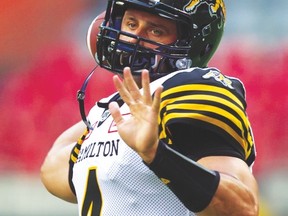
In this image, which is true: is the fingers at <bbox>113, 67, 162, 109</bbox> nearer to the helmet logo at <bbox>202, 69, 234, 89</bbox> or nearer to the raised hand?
the raised hand

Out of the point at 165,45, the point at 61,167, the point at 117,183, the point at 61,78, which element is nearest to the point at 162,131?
the point at 117,183

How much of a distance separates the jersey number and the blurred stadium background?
1.44m

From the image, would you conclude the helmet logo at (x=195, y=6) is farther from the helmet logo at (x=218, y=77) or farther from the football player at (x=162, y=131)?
the helmet logo at (x=218, y=77)

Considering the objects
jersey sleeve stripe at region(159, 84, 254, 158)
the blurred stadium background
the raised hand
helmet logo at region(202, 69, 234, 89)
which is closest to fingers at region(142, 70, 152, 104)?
the raised hand

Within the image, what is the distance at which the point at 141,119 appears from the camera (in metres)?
1.30

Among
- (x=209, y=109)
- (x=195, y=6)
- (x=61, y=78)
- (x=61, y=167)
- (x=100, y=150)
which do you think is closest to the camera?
(x=209, y=109)

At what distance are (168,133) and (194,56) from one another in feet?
1.19

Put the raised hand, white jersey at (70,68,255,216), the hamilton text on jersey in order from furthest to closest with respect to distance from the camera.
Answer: the hamilton text on jersey, white jersey at (70,68,255,216), the raised hand

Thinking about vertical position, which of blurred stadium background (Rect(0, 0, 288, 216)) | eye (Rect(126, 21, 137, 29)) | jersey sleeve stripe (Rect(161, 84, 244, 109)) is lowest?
blurred stadium background (Rect(0, 0, 288, 216))

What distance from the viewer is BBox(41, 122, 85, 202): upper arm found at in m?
1.85

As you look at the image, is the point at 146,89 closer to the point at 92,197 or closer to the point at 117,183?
the point at 117,183

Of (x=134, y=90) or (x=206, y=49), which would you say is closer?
(x=134, y=90)

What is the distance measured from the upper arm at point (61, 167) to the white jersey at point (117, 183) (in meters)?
0.17

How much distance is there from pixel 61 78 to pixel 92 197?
162cm
